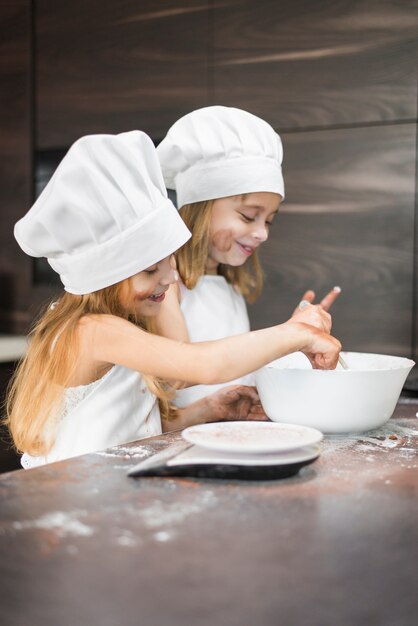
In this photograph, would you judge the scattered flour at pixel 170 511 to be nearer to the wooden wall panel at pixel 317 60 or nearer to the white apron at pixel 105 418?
the white apron at pixel 105 418

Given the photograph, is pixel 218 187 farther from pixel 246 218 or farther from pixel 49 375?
pixel 49 375

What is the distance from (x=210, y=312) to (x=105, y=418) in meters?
0.52

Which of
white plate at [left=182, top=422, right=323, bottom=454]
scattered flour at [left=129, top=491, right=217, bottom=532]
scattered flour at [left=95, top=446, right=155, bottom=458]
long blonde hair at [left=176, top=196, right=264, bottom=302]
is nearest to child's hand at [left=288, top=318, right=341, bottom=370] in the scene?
white plate at [left=182, top=422, right=323, bottom=454]

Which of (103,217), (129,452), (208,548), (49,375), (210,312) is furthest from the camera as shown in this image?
(210,312)

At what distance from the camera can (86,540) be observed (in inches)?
25.6

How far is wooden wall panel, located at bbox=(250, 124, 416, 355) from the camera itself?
2.23 m

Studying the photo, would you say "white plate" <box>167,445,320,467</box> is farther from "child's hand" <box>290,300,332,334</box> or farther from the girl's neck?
the girl's neck

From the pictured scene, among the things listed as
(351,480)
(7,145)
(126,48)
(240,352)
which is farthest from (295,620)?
(7,145)

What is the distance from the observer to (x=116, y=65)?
2.70 m

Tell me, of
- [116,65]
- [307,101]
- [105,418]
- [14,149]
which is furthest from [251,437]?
[14,149]

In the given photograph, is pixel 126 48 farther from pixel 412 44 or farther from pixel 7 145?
pixel 412 44

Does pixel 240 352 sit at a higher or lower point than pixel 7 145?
lower

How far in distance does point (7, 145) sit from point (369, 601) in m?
2.78

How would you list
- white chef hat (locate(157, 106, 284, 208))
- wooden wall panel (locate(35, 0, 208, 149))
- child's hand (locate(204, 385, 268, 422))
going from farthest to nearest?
wooden wall panel (locate(35, 0, 208, 149)), white chef hat (locate(157, 106, 284, 208)), child's hand (locate(204, 385, 268, 422))
